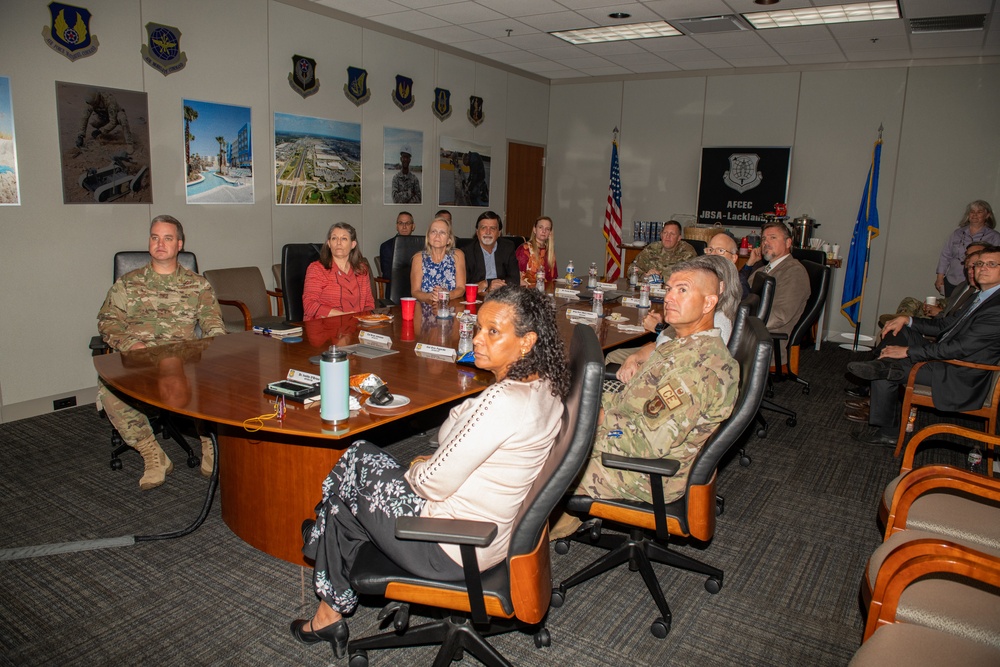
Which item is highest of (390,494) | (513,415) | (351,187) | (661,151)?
(661,151)

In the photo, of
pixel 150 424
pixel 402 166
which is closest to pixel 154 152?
pixel 150 424

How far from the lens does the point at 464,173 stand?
328 inches

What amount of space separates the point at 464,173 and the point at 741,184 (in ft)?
11.7

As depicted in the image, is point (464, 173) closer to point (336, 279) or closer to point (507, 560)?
point (336, 279)

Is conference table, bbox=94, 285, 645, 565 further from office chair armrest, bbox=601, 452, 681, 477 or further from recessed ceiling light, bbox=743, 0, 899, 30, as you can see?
recessed ceiling light, bbox=743, 0, 899, 30

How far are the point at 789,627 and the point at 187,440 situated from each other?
3.47 metres

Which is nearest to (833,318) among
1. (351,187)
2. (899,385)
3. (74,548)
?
(899,385)

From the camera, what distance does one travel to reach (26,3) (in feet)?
13.7

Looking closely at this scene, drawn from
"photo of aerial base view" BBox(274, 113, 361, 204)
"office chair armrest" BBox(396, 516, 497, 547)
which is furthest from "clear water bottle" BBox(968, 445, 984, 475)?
"photo of aerial base view" BBox(274, 113, 361, 204)

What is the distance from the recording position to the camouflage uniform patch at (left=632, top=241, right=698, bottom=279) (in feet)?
21.4

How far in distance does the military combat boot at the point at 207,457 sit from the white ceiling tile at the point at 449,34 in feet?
16.4

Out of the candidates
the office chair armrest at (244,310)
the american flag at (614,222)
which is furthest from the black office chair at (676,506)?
the american flag at (614,222)

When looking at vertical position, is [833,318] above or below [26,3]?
below

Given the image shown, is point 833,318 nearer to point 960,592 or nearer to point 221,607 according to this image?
point 960,592
